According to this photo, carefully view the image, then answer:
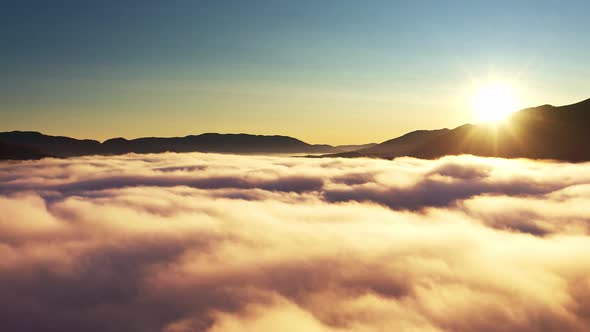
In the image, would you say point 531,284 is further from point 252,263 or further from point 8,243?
point 8,243

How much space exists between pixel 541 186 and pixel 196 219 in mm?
151599

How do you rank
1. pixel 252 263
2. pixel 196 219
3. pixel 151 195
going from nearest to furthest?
pixel 252 263
pixel 196 219
pixel 151 195

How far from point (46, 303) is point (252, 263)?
42054 millimetres

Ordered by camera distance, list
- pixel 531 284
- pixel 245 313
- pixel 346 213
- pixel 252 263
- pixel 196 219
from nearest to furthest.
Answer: pixel 245 313 < pixel 531 284 < pixel 252 263 < pixel 196 219 < pixel 346 213

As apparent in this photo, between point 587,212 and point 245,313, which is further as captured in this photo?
point 587,212

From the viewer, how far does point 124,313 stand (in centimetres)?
8119

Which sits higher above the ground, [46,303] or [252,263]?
[252,263]

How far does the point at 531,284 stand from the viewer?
74.0m

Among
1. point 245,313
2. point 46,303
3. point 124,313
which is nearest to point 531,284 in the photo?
point 245,313

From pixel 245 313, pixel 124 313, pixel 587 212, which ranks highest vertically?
pixel 587 212

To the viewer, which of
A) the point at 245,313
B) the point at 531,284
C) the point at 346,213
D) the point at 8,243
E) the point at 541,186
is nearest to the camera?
the point at 245,313

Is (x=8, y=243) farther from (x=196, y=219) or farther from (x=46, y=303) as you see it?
(x=196, y=219)

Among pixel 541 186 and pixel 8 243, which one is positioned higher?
pixel 541 186

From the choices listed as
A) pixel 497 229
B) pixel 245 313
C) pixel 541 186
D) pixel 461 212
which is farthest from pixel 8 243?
pixel 541 186
